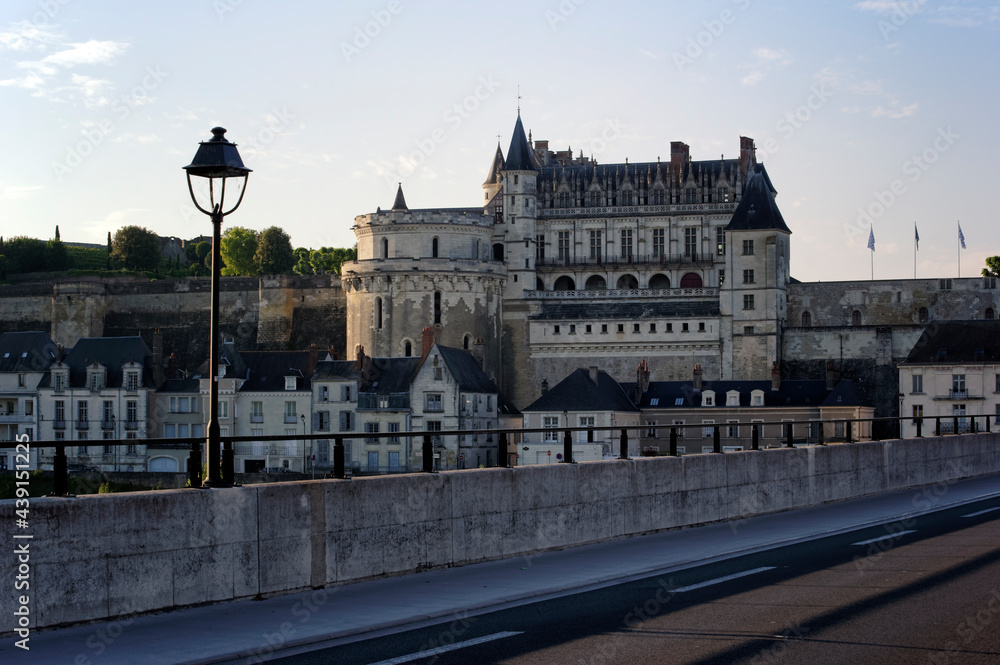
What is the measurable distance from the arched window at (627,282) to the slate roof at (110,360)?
3629 cm

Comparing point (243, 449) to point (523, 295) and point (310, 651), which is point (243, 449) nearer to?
point (523, 295)

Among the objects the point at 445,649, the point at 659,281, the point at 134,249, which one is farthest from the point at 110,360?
the point at 445,649

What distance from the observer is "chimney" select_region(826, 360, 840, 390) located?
7244 cm

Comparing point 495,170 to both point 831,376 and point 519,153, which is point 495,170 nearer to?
point 519,153

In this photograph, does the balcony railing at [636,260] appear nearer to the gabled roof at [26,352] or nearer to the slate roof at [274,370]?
the slate roof at [274,370]

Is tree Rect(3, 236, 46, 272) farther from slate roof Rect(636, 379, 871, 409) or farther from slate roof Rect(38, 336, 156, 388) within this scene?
slate roof Rect(636, 379, 871, 409)

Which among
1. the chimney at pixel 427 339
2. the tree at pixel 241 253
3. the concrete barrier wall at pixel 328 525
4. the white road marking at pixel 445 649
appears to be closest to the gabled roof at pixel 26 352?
the chimney at pixel 427 339

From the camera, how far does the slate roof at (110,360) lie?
75.5 meters

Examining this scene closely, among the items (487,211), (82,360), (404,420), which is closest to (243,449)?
(404,420)

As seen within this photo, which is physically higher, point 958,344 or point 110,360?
point 958,344

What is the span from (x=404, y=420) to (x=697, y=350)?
2217 centimetres

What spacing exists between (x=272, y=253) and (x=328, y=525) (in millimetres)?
119291

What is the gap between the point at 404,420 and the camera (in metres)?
71.9

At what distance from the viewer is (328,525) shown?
540 inches
